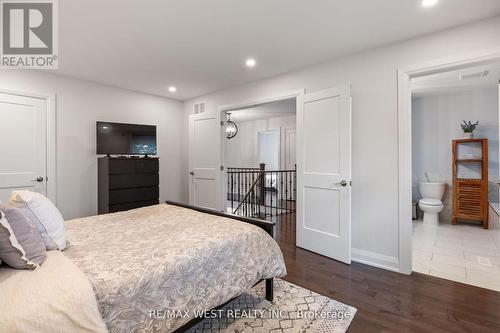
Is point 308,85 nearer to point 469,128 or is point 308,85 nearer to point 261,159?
point 469,128

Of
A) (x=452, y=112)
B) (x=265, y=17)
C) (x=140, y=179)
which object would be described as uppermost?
(x=265, y=17)

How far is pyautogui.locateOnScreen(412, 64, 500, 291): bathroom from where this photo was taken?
366 centimetres

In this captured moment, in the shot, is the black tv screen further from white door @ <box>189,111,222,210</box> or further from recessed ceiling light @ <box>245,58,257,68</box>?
recessed ceiling light @ <box>245,58,257,68</box>

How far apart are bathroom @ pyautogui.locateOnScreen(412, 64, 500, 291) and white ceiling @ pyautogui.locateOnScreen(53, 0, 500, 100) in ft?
5.92

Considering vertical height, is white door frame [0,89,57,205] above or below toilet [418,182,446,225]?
above

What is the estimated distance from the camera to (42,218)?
56.4 inches

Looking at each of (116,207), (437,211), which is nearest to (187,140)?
(116,207)

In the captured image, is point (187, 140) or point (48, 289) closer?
point (48, 289)

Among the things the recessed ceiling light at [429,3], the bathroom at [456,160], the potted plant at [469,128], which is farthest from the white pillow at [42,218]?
the potted plant at [469,128]

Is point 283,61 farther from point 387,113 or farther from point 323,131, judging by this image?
point 387,113

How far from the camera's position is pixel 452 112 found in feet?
14.7

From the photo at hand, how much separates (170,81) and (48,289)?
358 centimetres

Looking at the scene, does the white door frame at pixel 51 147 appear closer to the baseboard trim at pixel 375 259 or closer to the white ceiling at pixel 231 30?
the white ceiling at pixel 231 30

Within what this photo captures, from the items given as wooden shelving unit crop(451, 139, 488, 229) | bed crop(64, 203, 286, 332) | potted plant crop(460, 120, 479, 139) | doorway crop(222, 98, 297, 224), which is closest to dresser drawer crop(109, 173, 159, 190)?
bed crop(64, 203, 286, 332)
